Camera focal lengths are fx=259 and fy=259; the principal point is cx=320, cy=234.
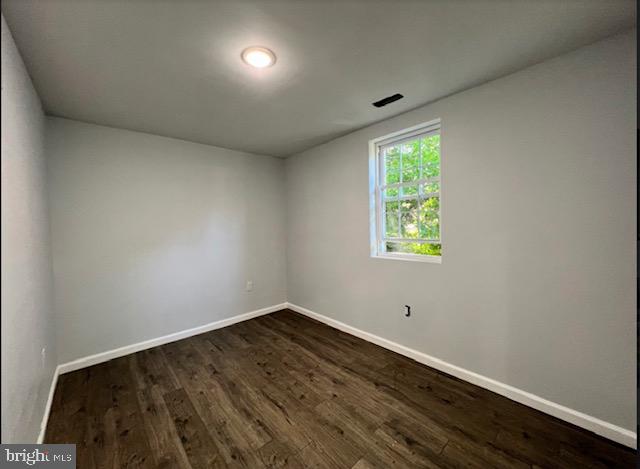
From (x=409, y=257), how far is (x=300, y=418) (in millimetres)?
1689

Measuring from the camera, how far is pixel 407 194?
265 cm

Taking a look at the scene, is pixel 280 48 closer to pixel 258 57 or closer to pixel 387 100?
pixel 258 57

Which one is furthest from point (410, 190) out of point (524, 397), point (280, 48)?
point (524, 397)

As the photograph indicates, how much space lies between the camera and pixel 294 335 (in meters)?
3.13

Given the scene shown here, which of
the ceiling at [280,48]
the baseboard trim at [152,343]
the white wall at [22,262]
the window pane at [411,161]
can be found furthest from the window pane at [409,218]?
the white wall at [22,262]

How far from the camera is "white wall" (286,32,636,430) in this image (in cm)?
153

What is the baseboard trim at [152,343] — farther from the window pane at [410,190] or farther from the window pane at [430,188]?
the window pane at [430,188]

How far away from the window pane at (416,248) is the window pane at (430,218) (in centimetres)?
10

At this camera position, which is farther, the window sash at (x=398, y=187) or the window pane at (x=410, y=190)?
the window pane at (x=410, y=190)

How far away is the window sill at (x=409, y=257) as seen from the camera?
2.40m

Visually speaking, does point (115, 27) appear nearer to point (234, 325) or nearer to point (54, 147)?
point (54, 147)

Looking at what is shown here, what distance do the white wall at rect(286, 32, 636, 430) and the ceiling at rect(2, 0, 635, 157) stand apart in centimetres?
24

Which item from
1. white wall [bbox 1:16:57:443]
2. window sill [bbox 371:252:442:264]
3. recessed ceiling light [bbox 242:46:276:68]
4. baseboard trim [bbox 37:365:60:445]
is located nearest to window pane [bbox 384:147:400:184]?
window sill [bbox 371:252:442:264]

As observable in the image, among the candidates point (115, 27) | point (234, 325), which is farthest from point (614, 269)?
point (234, 325)
